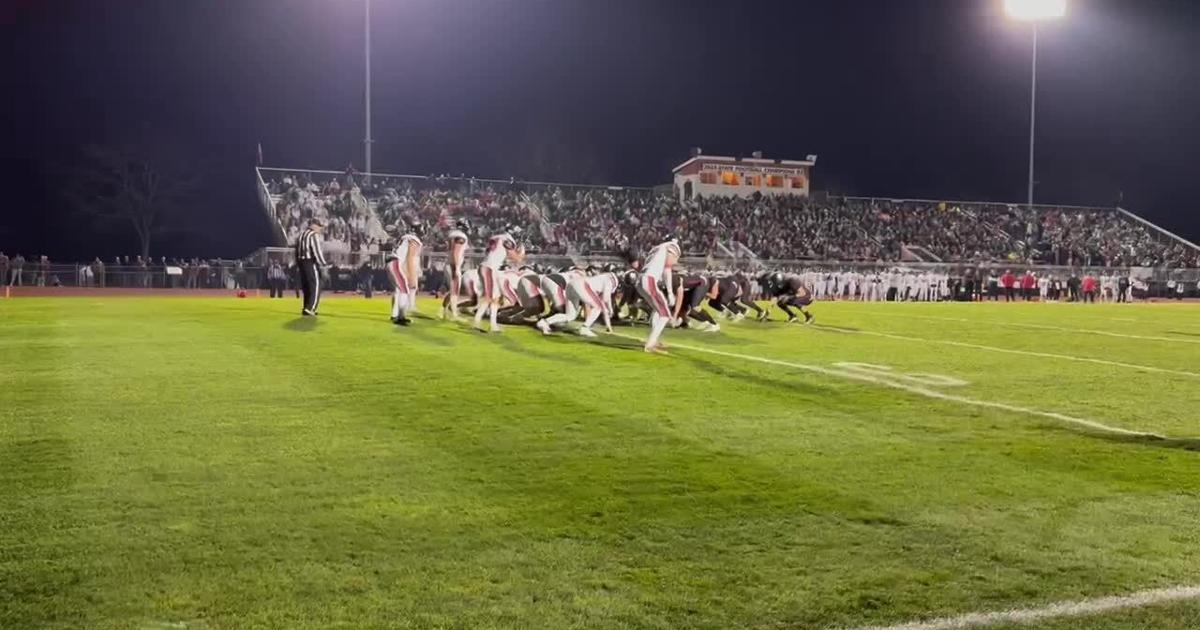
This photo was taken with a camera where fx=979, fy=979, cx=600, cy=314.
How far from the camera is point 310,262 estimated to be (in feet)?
64.8

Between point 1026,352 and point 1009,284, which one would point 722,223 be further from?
point 1026,352

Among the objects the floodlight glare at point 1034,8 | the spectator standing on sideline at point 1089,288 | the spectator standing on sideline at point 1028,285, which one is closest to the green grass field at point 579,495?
the spectator standing on sideline at point 1089,288

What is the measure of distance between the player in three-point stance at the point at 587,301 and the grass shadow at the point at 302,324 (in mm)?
3955

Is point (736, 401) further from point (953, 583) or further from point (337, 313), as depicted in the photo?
point (337, 313)

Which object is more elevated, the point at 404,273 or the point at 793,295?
the point at 404,273

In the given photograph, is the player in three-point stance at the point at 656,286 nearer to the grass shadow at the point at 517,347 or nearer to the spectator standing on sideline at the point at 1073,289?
the grass shadow at the point at 517,347

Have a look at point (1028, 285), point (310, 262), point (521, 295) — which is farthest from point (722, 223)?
point (521, 295)

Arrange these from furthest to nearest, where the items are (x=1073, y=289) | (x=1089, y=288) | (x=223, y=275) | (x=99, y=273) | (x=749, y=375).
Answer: (x=1073, y=289) < (x=1089, y=288) < (x=223, y=275) < (x=99, y=273) < (x=749, y=375)

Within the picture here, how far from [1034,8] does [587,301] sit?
34.6 metres

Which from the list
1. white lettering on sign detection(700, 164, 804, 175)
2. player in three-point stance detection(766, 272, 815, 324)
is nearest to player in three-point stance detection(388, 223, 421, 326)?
player in three-point stance detection(766, 272, 815, 324)

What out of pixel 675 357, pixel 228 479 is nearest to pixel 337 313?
pixel 675 357

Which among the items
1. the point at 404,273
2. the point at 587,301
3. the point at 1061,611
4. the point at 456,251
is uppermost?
the point at 456,251

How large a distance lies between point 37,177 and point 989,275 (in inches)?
1965

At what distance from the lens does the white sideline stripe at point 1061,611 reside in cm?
347
